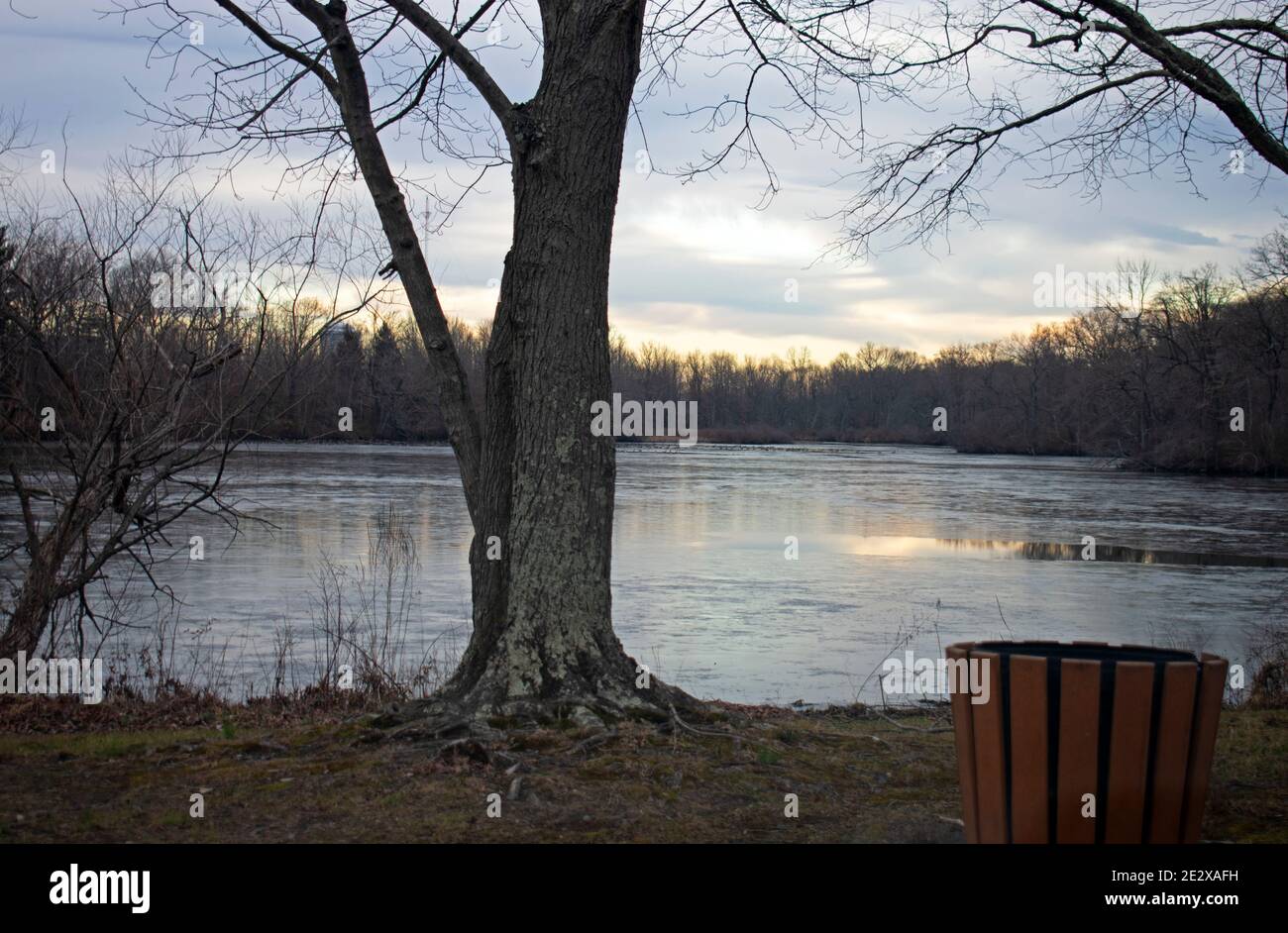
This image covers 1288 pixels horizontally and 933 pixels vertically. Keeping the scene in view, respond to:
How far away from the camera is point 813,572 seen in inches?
766

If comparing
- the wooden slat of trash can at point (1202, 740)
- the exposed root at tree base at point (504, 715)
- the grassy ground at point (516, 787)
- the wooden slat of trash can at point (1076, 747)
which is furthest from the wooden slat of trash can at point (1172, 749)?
the exposed root at tree base at point (504, 715)

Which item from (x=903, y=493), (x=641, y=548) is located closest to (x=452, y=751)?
(x=641, y=548)

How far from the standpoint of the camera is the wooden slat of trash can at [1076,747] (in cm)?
417

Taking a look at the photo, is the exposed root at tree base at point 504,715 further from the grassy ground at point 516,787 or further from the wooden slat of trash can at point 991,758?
the wooden slat of trash can at point 991,758

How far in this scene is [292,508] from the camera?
27.6 metres

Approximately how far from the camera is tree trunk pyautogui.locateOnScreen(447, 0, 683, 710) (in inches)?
277

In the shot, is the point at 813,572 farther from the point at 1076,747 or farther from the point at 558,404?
the point at 1076,747

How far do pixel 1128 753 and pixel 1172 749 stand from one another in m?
0.20

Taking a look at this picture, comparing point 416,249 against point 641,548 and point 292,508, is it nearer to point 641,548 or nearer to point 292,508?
A: point 641,548

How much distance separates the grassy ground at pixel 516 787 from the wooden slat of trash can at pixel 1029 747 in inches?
37.2

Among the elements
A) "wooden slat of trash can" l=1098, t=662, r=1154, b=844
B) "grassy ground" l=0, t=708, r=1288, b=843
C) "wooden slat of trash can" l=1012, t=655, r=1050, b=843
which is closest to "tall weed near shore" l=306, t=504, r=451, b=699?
"grassy ground" l=0, t=708, r=1288, b=843

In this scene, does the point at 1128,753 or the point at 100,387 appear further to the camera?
the point at 100,387

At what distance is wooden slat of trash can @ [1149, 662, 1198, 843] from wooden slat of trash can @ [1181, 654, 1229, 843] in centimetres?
4

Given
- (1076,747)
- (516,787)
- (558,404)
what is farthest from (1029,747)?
(558,404)
